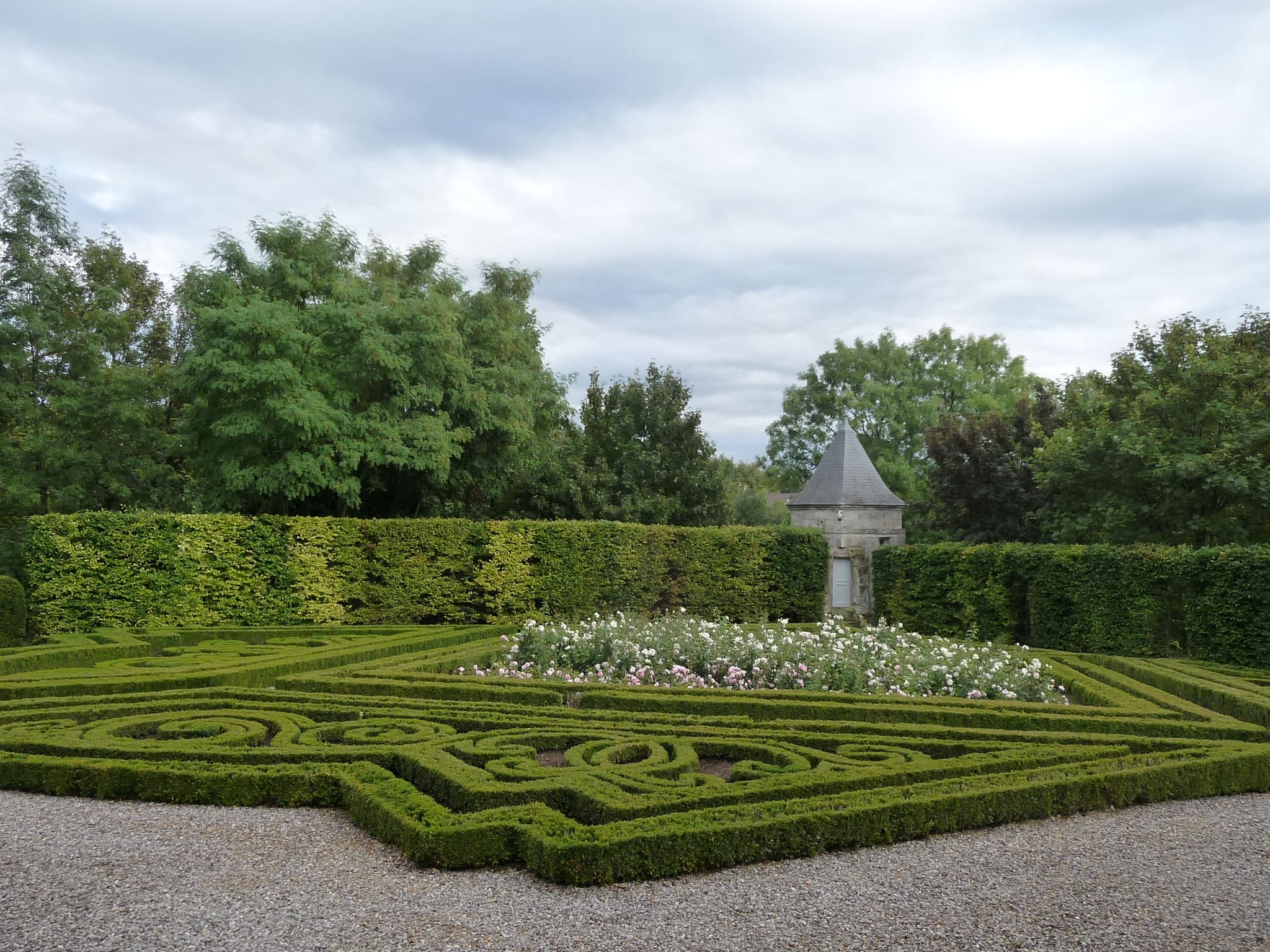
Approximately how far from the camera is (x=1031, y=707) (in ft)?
30.0

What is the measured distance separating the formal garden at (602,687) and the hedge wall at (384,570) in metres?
0.05

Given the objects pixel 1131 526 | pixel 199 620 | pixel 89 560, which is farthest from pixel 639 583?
pixel 1131 526

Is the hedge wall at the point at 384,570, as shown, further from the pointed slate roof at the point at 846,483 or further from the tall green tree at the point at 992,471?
the tall green tree at the point at 992,471

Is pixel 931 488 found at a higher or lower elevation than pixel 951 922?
higher

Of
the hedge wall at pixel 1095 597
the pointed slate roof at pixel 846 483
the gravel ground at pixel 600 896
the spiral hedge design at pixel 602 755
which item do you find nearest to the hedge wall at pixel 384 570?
the hedge wall at pixel 1095 597

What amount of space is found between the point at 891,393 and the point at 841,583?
2305 cm

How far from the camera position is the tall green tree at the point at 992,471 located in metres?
29.6

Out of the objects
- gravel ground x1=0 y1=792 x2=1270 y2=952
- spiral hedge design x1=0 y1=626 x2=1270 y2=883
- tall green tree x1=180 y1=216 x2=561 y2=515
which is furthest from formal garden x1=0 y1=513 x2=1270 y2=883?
tall green tree x1=180 y1=216 x2=561 y2=515

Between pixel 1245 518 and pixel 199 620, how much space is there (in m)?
22.6

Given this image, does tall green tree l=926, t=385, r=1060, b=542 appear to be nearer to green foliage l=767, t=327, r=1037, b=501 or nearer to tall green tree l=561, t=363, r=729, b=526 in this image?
tall green tree l=561, t=363, r=729, b=526

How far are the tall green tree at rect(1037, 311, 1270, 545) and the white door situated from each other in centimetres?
566

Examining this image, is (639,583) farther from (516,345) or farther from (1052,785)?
(1052,785)

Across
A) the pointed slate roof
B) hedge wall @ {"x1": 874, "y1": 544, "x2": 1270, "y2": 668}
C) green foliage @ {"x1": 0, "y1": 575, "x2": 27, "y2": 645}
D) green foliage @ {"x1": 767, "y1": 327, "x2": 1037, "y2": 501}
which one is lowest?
green foliage @ {"x1": 0, "y1": 575, "x2": 27, "y2": 645}

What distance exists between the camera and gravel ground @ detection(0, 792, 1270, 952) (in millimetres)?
4180
